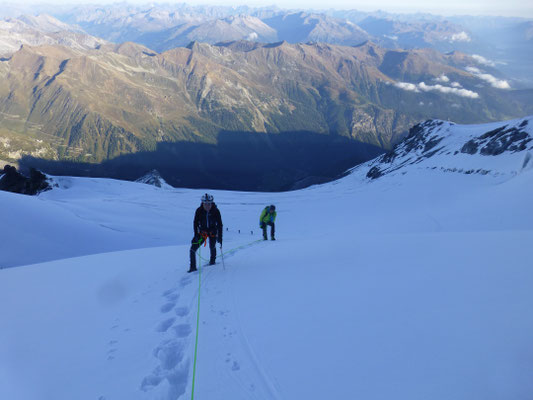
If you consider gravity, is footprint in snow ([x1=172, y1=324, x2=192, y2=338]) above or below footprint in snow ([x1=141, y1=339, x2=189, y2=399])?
above

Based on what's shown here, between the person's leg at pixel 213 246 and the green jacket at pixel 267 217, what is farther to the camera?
the green jacket at pixel 267 217

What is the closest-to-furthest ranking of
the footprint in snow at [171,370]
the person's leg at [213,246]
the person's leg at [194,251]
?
the footprint in snow at [171,370] < the person's leg at [194,251] < the person's leg at [213,246]

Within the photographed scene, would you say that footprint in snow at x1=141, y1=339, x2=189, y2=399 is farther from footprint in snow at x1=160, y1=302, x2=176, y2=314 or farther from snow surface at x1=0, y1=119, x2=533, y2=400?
footprint in snow at x1=160, y1=302, x2=176, y2=314

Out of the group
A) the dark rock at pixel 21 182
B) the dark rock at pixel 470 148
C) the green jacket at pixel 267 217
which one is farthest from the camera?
the dark rock at pixel 470 148

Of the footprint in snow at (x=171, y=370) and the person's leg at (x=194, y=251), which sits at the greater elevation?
the person's leg at (x=194, y=251)

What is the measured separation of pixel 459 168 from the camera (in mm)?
51219

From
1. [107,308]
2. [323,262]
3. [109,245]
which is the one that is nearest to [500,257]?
[323,262]

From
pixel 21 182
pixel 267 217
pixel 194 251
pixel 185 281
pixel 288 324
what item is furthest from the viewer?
pixel 21 182

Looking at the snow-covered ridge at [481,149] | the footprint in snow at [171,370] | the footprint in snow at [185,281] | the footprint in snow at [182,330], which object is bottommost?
the footprint in snow at [171,370]

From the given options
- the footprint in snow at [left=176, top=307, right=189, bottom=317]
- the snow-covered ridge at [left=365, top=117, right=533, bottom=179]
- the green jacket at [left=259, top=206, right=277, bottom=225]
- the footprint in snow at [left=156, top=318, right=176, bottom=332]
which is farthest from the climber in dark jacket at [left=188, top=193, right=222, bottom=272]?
the snow-covered ridge at [left=365, top=117, right=533, bottom=179]

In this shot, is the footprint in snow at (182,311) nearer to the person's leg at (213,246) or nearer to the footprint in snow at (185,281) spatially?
the footprint in snow at (185,281)

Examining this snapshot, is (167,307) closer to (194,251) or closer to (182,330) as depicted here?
(182,330)

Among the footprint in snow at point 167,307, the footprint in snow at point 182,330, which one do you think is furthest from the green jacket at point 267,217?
the footprint in snow at point 182,330

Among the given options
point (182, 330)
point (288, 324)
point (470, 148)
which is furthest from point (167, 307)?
point (470, 148)
